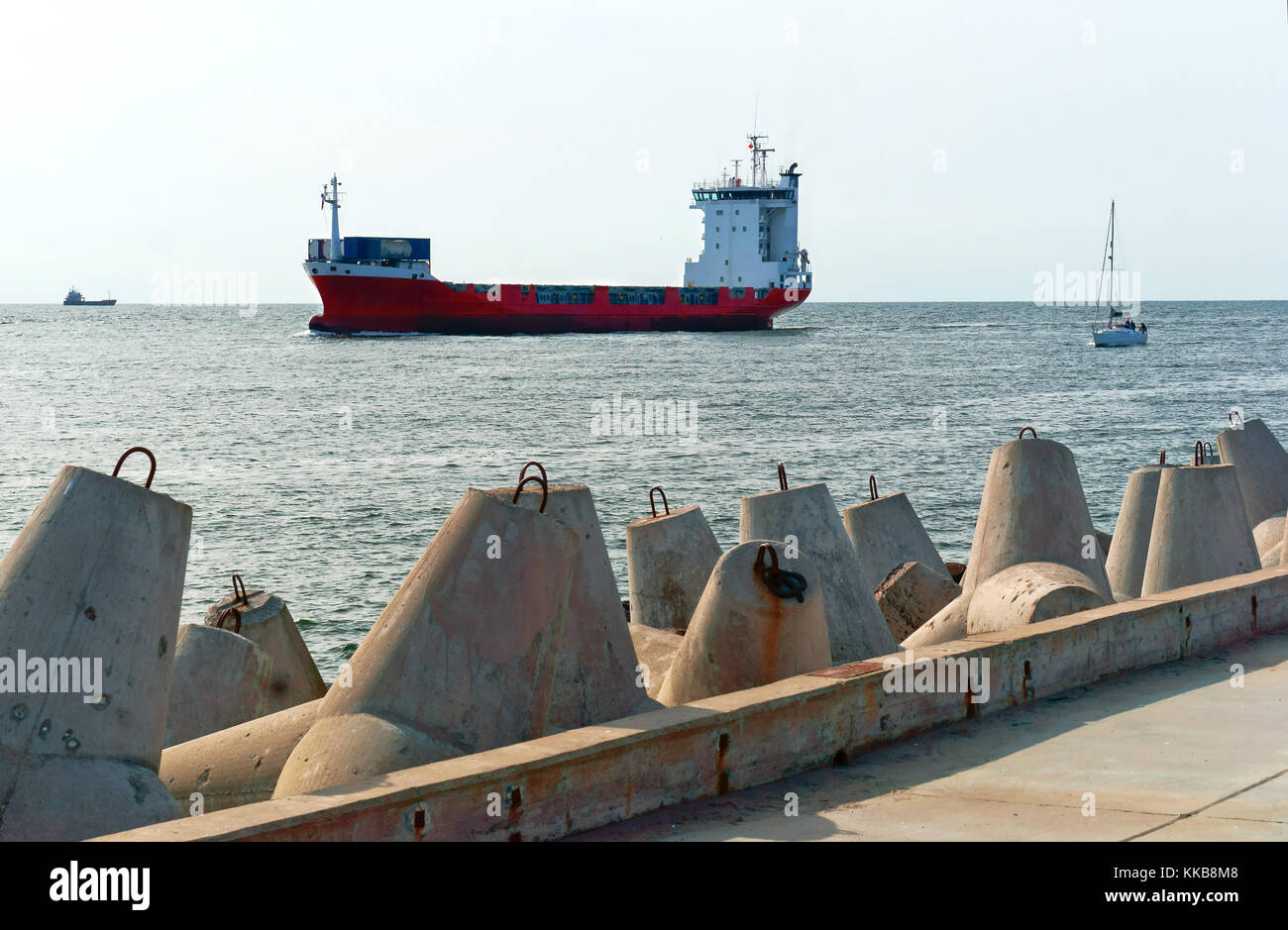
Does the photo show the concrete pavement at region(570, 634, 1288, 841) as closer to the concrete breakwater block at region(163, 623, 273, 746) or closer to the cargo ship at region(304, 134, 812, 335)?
the concrete breakwater block at region(163, 623, 273, 746)

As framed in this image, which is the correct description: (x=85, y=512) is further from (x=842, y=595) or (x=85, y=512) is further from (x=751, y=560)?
(x=842, y=595)

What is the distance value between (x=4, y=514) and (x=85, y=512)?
1817 cm

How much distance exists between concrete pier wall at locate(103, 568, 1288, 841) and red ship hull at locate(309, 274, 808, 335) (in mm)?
70441

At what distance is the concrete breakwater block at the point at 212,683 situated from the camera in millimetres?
6602

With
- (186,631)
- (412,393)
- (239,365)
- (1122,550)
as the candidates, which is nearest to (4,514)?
(186,631)

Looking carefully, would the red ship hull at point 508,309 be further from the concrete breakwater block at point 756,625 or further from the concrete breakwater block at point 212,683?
the concrete breakwater block at point 756,625

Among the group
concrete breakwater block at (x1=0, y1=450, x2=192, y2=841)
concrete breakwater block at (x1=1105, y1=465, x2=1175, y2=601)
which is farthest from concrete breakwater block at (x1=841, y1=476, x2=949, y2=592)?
concrete breakwater block at (x1=0, y1=450, x2=192, y2=841)

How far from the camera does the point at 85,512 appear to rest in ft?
14.6

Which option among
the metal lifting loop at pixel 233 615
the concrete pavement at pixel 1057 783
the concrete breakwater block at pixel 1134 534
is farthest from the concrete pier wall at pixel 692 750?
the metal lifting loop at pixel 233 615

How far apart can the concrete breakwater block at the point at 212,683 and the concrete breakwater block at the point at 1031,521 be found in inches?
149

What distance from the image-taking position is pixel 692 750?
4734 mm

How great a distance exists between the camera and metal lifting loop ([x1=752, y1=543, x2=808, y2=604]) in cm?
576

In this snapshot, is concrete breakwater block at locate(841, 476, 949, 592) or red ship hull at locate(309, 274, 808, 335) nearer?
concrete breakwater block at locate(841, 476, 949, 592)

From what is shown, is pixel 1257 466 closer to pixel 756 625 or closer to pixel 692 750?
pixel 756 625
